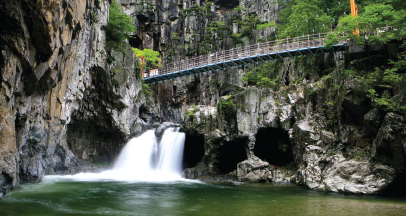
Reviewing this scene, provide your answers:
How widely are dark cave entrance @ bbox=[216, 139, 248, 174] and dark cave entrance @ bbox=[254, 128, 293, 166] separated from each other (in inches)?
50.2

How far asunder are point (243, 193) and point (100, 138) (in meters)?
17.6

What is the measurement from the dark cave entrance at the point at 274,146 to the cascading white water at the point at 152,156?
23.2 feet

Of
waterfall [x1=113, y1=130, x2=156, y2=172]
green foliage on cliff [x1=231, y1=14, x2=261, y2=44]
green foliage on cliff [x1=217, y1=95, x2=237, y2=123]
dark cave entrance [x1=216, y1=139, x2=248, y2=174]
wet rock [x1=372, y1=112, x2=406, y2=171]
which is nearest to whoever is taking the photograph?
wet rock [x1=372, y1=112, x2=406, y2=171]

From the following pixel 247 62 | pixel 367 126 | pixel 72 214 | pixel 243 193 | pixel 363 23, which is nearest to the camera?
pixel 72 214

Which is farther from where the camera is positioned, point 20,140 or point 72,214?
point 20,140

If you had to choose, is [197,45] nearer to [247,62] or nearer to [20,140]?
[247,62]

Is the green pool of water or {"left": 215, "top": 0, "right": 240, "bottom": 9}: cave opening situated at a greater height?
{"left": 215, "top": 0, "right": 240, "bottom": 9}: cave opening

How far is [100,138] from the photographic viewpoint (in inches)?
1037

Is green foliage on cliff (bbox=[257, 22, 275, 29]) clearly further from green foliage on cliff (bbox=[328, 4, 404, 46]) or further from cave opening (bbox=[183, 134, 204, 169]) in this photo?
cave opening (bbox=[183, 134, 204, 169])

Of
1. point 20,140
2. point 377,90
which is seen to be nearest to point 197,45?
point 377,90

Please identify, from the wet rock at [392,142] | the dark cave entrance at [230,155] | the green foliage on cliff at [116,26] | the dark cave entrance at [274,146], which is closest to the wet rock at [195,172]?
the dark cave entrance at [230,155]

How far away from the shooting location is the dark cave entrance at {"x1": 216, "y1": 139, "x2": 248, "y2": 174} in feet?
69.7

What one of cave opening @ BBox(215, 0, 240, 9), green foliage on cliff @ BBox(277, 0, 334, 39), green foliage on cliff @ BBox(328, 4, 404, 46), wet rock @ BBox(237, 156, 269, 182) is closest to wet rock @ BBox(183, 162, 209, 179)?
wet rock @ BBox(237, 156, 269, 182)

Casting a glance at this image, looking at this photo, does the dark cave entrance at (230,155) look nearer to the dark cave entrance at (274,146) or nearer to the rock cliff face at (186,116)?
the rock cliff face at (186,116)
